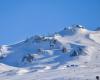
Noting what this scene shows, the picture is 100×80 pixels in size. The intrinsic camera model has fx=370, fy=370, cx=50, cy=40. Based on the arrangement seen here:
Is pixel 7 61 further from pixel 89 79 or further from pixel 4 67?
pixel 89 79

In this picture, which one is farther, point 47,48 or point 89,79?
point 47,48

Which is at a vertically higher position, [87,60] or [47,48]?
[47,48]

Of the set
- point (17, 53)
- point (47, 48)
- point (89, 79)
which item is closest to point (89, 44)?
point (47, 48)

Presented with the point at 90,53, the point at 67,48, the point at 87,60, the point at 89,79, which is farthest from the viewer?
the point at 67,48

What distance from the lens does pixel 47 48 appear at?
196875mm

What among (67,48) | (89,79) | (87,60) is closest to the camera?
(89,79)

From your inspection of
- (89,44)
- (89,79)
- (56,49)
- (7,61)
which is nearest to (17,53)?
(7,61)

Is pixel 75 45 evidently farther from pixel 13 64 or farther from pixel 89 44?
pixel 13 64

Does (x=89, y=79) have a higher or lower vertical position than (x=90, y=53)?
lower

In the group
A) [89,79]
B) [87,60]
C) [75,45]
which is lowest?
[89,79]

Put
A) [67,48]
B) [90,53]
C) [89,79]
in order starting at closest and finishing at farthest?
[89,79], [90,53], [67,48]

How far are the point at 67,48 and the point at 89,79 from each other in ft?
372

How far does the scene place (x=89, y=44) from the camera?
Result: 19275 centimetres

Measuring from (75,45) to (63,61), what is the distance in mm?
28653
